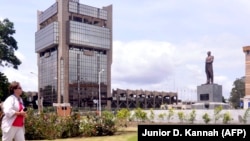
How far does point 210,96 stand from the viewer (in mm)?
33344

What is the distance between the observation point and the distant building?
103688mm

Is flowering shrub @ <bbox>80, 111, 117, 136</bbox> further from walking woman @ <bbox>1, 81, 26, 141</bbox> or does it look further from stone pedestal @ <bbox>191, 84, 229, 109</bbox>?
stone pedestal @ <bbox>191, 84, 229, 109</bbox>

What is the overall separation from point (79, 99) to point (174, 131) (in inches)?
3922

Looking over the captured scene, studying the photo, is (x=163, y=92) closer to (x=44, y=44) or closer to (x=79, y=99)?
(x=79, y=99)

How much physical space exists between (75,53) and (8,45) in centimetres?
7166

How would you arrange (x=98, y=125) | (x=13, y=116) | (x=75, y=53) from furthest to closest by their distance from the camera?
(x=75, y=53), (x=98, y=125), (x=13, y=116)

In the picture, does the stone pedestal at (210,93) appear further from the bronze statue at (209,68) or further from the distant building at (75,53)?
the distant building at (75,53)

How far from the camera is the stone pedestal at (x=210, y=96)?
108 feet

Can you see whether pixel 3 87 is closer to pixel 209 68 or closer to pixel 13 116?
pixel 209 68

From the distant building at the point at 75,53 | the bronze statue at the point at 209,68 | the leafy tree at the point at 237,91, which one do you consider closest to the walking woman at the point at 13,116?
the bronze statue at the point at 209,68

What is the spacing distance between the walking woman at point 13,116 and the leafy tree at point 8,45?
2866 centimetres

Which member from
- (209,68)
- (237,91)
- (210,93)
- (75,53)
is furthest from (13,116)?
(75,53)

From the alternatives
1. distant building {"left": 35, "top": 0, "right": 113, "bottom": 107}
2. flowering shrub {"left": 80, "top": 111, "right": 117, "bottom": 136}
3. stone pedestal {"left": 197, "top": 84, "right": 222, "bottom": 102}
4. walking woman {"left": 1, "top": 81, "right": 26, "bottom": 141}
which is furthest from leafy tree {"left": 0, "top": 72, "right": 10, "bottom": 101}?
distant building {"left": 35, "top": 0, "right": 113, "bottom": 107}

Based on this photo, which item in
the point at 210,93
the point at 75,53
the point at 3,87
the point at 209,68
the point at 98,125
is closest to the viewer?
the point at 98,125
